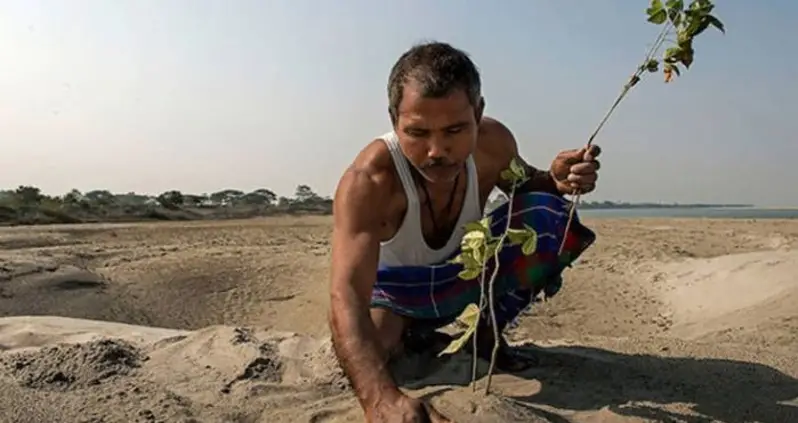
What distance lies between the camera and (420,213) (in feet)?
8.75

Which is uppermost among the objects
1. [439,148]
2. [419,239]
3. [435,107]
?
[435,107]

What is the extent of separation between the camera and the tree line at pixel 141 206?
16.1 m

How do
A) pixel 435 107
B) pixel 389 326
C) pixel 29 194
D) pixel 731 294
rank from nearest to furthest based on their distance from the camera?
pixel 435 107 → pixel 389 326 → pixel 731 294 → pixel 29 194

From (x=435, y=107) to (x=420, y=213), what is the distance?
0.57 meters

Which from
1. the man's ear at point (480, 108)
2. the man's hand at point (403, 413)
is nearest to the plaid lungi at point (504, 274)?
the man's ear at point (480, 108)

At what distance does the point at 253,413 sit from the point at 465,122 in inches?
45.3

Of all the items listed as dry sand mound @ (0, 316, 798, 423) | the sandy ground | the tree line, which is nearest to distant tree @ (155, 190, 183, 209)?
the tree line

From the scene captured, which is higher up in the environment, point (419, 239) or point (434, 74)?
point (434, 74)

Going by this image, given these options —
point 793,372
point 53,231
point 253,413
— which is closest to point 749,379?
point 793,372

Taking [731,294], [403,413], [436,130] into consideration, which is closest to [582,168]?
[436,130]

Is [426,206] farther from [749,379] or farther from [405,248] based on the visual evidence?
[749,379]

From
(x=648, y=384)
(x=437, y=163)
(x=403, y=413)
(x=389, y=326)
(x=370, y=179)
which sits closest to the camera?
(x=403, y=413)

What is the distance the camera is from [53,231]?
12172 mm

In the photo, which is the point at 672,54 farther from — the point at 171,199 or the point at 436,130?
the point at 171,199
